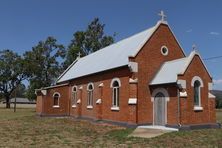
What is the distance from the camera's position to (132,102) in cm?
2353

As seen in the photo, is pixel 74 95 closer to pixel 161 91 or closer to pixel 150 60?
pixel 150 60

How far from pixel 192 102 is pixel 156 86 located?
10.4ft

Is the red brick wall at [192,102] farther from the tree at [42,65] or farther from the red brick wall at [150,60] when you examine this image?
the tree at [42,65]

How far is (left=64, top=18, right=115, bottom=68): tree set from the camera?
6231 centimetres

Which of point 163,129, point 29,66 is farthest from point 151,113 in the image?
point 29,66

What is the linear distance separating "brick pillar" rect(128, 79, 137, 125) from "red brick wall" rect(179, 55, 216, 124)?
3717 mm

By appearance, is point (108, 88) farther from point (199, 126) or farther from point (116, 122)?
point (199, 126)

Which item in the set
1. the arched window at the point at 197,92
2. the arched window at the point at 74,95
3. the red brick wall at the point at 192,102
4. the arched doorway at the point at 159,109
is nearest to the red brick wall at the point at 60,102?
the arched window at the point at 74,95

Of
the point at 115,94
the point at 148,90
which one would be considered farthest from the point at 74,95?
the point at 148,90

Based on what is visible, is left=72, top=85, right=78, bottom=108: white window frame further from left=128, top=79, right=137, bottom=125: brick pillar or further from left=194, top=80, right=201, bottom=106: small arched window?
left=194, top=80, right=201, bottom=106: small arched window

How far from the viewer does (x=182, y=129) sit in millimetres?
21547

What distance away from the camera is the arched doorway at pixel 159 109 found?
77.2 ft

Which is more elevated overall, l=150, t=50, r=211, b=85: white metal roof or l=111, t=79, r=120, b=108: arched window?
l=150, t=50, r=211, b=85: white metal roof

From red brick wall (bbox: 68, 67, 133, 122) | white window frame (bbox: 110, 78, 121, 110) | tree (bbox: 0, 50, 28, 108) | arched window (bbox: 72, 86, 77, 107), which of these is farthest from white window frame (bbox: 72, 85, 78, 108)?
tree (bbox: 0, 50, 28, 108)
